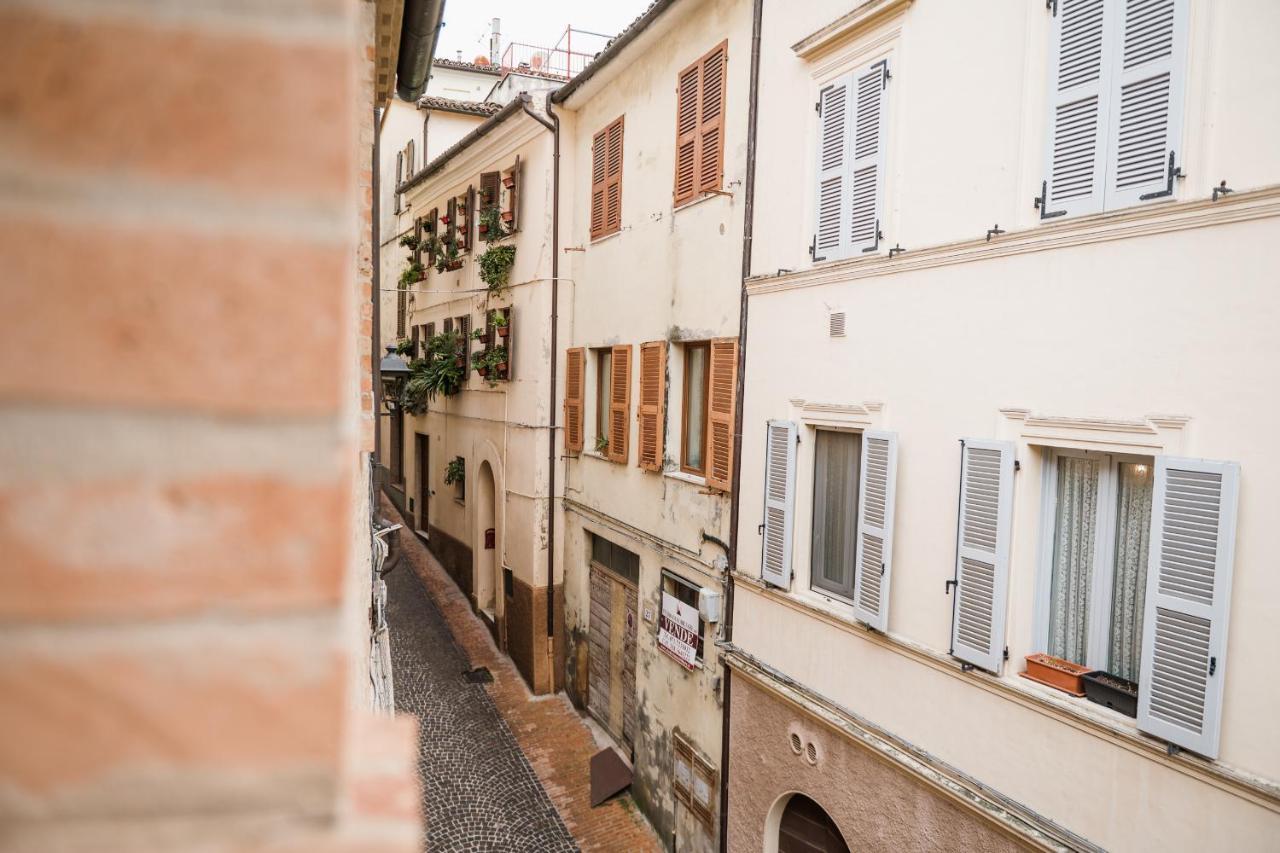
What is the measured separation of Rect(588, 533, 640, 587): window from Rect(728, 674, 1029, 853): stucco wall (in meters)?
3.26

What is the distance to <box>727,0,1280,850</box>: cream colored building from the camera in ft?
15.9

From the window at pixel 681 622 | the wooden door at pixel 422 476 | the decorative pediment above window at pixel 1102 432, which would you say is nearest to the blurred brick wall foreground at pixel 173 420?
the decorative pediment above window at pixel 1102 432

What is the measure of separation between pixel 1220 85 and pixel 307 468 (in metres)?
5.94

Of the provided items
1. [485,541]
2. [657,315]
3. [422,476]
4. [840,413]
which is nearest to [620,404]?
[657,315]

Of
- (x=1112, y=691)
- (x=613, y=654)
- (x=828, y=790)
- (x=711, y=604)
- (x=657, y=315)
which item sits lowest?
(x=613, y=654)

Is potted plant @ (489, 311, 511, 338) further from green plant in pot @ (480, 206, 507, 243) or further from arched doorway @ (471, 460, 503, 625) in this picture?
arched doorway @ (471, 460, 503, 625)

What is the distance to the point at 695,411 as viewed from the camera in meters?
11.0

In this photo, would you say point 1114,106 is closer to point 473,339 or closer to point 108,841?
point 108,841

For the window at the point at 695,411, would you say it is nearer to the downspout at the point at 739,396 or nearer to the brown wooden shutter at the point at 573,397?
the downspout at the point at 739,396

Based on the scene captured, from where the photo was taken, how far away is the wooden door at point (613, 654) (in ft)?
41.8

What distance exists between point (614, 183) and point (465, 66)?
51.3 feet

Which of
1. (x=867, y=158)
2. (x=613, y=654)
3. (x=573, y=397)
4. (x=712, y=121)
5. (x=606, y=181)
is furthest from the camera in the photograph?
(x=573, y=397)

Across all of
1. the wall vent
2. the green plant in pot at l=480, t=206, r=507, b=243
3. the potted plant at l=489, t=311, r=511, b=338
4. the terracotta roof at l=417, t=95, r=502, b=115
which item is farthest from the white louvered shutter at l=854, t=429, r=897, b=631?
the terracotta roof at l=417, t=95, r=502, b=115

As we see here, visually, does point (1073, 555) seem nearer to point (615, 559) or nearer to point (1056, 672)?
point (1056, 672)
